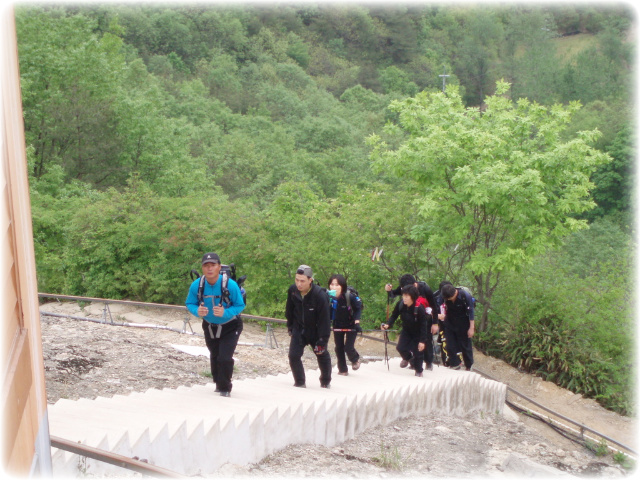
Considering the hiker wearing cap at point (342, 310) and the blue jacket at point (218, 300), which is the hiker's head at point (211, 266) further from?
the hiker wearing cap at point (342, 310)

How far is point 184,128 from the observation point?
4391 cm

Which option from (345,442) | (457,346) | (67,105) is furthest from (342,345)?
(67,105)

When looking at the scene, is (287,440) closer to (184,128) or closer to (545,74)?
(184,128)

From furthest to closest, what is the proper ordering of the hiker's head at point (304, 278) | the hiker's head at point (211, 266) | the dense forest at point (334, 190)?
the dense forest at point (334, 190) → the hiker's head at point (304, 278) → the hiker's head at point (211, 266)

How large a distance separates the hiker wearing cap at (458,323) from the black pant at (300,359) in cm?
310

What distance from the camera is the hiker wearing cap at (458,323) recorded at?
11.7 meters

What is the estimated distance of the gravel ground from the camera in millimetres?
7172

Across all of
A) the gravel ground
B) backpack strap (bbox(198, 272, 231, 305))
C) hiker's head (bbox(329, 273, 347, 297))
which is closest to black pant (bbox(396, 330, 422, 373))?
the gravel ground

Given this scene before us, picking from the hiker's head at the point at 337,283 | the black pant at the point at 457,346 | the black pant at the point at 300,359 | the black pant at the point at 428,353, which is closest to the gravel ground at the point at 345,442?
the black pant at the point at 300,359

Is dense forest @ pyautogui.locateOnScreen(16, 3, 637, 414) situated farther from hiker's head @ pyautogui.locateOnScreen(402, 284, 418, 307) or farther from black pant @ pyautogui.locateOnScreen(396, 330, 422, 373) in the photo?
hiker's head @ pyautogui.locateOnScreen(402, 284, 418, 307)

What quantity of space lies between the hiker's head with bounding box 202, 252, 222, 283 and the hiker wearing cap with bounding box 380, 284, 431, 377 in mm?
3749

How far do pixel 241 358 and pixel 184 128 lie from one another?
32.4m

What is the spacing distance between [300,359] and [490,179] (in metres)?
10.9

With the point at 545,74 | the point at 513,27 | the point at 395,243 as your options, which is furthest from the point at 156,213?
the point at 513,27
